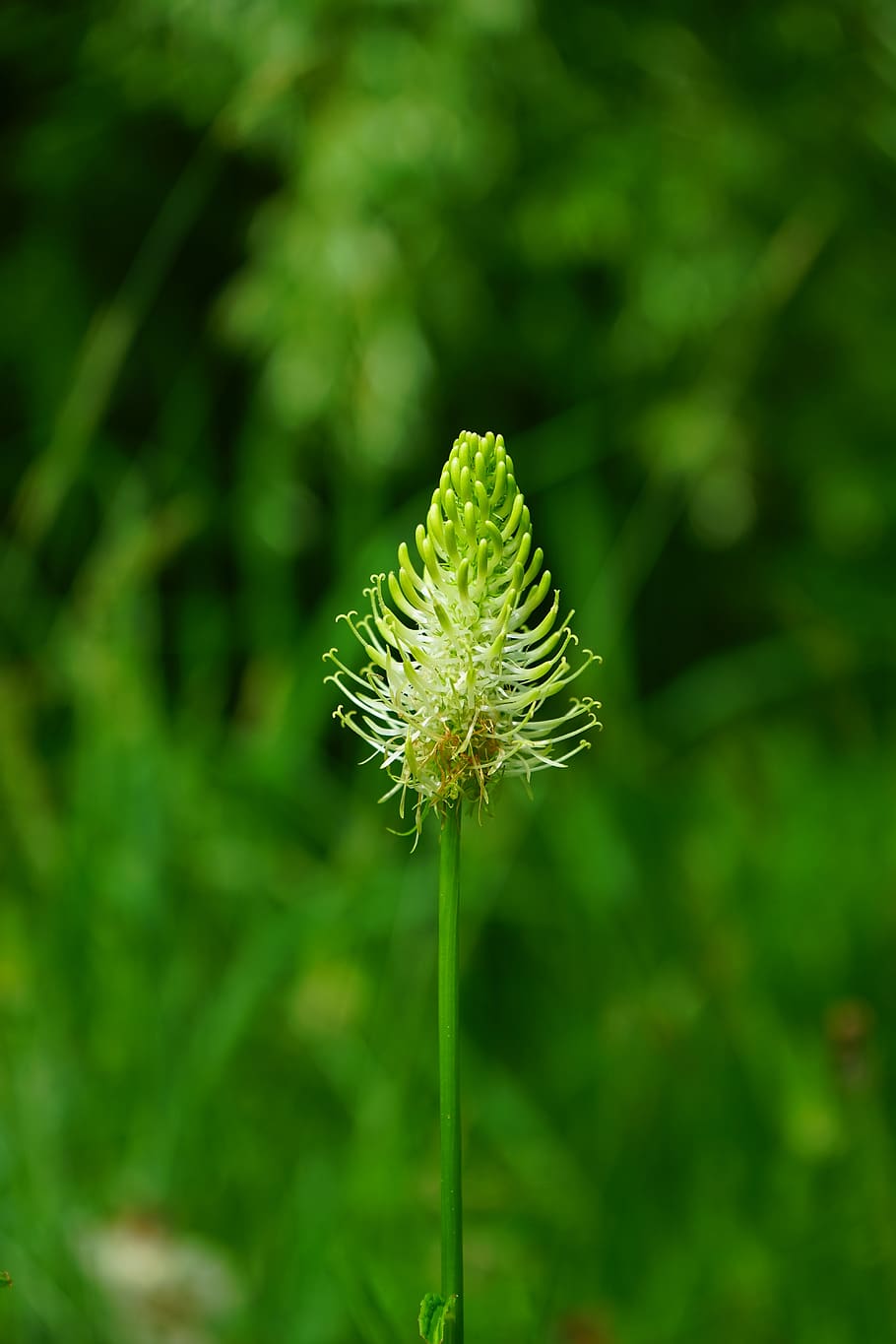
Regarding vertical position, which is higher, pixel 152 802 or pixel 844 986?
pixel 152 802

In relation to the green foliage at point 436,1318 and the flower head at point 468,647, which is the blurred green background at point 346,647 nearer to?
the green foliage at point 436,1318

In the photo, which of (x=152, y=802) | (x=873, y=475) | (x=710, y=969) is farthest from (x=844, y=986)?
(x=873, y=475)

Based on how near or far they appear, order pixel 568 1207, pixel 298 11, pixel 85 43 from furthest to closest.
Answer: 1. pixel 85 43
2. pixel 298 11
3. pixel 568 1207

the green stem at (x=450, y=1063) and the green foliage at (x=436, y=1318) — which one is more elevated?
the green stem at (x=450, y=1063)

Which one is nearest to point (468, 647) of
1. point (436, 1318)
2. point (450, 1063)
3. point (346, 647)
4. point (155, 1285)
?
point (450, 1063)

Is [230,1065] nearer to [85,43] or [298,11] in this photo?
[298,11]

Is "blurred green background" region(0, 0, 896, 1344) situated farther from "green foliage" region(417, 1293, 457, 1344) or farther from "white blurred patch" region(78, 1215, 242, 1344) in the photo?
"green foliage" region(417, 1293, 457, 1344)

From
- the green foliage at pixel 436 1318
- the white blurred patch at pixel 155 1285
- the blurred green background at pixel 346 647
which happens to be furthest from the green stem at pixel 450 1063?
the white blurred patch at pixel 155 1285
